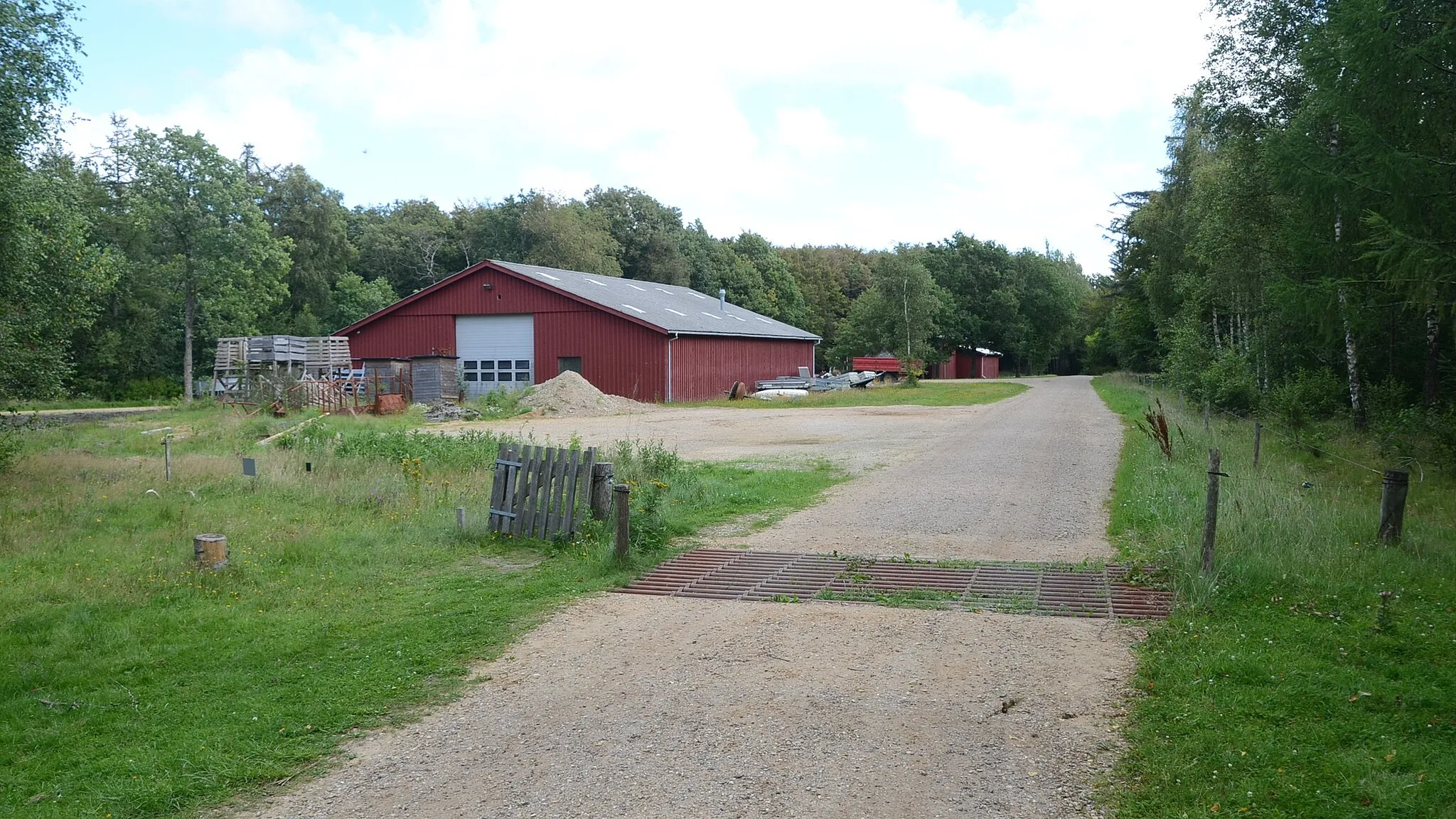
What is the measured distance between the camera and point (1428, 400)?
56.4 ft

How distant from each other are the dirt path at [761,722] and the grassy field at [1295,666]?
364mm

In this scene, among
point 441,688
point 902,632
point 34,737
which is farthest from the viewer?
point 902,632

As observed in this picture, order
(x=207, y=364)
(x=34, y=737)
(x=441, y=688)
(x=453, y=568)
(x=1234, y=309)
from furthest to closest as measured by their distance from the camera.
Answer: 1. (x=207, y=364)
2. (x=1234, y=309)
3. (x=453, y=568)
4. (x=441, y=688)
5. (x=34, y=737)

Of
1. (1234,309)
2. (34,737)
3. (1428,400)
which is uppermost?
(1234,309)

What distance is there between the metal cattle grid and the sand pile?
2466cm

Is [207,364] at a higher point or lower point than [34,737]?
higher

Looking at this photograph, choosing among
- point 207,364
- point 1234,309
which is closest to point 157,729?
point 1234,309

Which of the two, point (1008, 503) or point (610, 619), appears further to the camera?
point (1008, 503)

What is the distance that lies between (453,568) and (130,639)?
9.32 ft

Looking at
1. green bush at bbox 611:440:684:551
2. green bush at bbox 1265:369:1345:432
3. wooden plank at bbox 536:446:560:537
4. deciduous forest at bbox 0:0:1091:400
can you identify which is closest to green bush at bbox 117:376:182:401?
deciduous forest at bbox 0:0:1091:400

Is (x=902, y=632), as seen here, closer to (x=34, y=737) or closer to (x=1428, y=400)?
(x=34, y=737)

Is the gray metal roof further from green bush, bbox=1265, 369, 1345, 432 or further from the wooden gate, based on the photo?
the wooden gate

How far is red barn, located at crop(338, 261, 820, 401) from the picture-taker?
3969 cm

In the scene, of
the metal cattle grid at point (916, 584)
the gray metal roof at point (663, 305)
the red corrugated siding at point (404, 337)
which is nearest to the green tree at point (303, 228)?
the red corrugated siding at point (404, 337)
